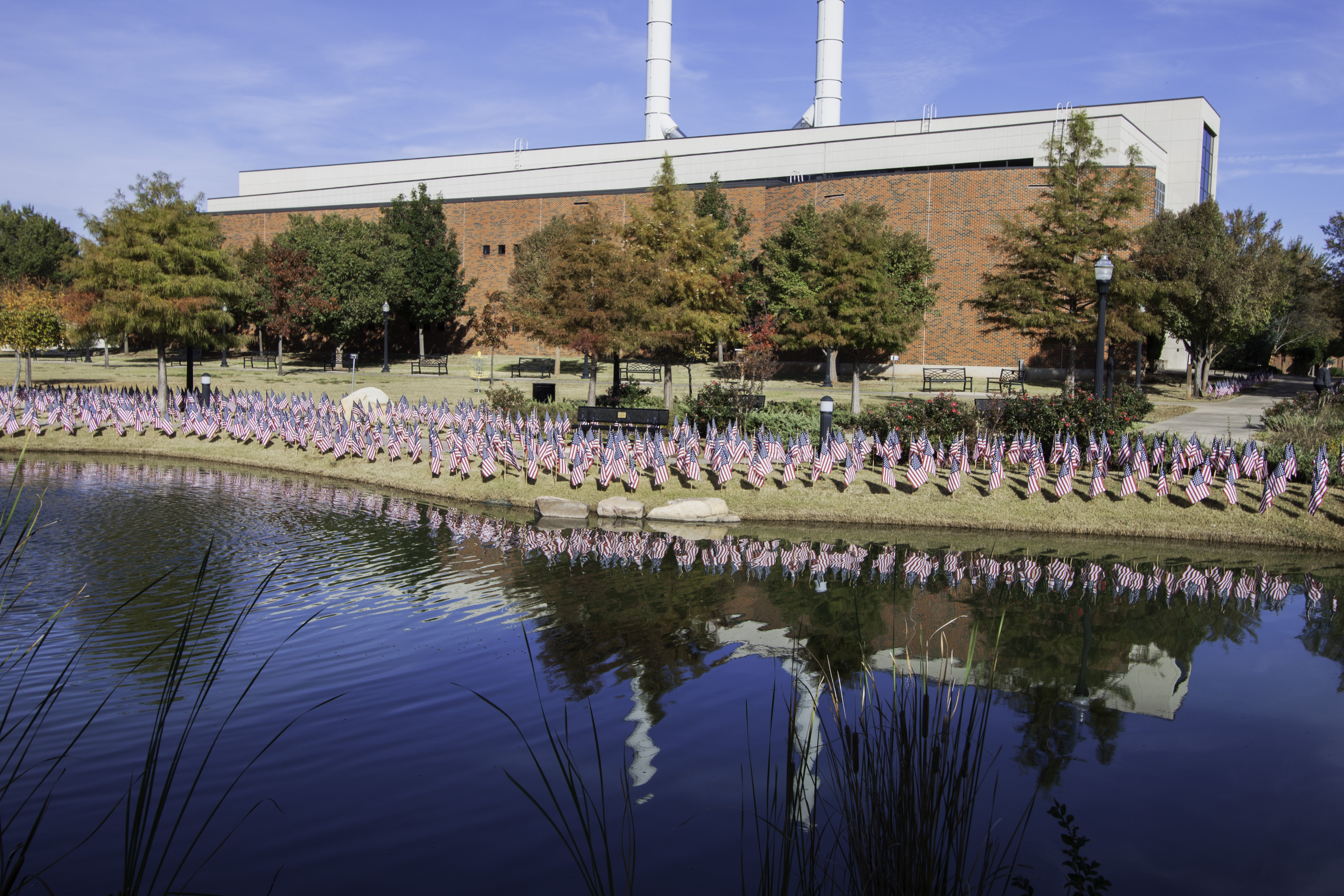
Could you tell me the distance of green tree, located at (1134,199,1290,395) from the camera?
3222 cm

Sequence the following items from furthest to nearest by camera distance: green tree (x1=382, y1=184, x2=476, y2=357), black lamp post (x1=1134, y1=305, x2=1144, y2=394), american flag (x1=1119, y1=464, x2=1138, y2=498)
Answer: green tree (x1=382, y1=184, x2=476, y2=357)
black lamp post (x1=1134, y1=305, x2=1144, y2=394)
american flag (x1=1119, y1=464, x2=1138, y2=498)

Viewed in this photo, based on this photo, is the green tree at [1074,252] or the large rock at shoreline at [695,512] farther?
the green tree at [1074,252]

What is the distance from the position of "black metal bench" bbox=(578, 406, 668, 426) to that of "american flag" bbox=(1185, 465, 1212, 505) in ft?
31.9

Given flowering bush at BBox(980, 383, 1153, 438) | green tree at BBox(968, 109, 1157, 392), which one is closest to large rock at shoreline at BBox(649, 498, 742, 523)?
flowering bush at BBox(980, 383, 1153, 438)

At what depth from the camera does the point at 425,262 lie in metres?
51.0

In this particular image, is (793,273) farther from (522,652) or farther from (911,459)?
(522,652)

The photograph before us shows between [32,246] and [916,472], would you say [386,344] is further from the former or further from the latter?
[32,246]

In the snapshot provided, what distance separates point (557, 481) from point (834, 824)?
12.1 m

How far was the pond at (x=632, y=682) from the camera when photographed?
5.39 m

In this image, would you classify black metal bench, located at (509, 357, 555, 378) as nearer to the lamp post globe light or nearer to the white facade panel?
the white facade panel

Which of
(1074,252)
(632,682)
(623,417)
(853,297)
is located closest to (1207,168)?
(1074,252)

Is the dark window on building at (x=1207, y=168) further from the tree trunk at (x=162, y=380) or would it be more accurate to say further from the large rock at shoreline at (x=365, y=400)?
the tree trunk at (x=162, y=380)

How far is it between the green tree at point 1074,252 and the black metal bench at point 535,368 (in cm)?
2170

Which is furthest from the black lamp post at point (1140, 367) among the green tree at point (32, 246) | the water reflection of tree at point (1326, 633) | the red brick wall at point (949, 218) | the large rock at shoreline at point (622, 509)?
the green tree at point (32, 246)
